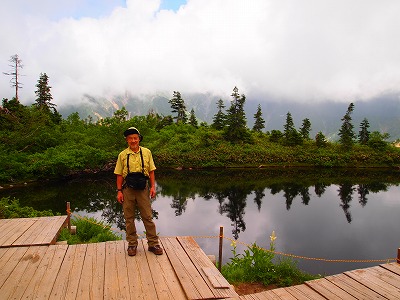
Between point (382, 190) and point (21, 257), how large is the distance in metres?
27.0

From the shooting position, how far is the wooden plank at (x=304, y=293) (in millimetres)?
3877

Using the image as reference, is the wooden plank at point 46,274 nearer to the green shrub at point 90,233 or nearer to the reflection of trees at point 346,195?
the green shrub at point 90,233

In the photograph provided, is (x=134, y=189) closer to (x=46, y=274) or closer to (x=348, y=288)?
(x=46, y=274)

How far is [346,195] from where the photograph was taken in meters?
21.7

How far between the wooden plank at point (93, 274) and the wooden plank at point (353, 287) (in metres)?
3.59

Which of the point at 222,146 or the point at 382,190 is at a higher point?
the point at 222,146

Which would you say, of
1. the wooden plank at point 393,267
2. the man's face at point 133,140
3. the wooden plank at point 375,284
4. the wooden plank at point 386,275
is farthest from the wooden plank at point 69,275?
the wooden plank at point 393,267

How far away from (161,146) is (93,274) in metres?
32.1

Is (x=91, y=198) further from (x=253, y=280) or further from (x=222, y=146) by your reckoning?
(x=222, y=146)

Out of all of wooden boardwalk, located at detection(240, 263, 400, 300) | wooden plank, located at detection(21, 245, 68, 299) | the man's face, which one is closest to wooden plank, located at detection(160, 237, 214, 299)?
wooden boardwalk, located at detection(240, 263, 400, 300)

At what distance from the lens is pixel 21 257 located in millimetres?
4879

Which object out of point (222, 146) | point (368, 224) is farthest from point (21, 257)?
point (222, 146)

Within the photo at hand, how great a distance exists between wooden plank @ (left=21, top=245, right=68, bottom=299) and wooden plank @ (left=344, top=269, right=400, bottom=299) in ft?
15.5

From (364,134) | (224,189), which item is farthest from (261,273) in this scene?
(364,134)
